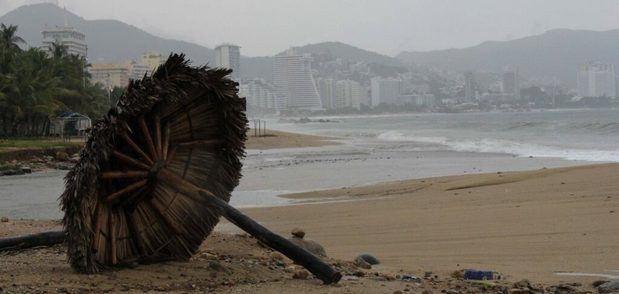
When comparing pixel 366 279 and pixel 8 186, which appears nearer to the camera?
pixel 366 279

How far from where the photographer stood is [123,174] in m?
6.76

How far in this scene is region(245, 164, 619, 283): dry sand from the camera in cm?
856

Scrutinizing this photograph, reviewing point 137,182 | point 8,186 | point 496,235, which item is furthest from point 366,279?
point 8,186

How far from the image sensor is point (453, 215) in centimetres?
1291

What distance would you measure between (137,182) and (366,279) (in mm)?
2468

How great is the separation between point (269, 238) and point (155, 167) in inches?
52.7

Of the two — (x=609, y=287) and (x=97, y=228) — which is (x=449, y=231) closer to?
(x=609, y=287)

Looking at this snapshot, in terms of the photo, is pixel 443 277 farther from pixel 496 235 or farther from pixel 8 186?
pixel 8 186

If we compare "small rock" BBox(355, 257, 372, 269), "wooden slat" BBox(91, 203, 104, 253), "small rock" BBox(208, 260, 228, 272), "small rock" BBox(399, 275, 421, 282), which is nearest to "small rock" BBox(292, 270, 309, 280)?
"small rock" BBox(208, 260, 228, 272)

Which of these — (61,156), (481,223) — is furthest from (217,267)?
(61,156)

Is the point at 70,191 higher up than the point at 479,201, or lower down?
higher up

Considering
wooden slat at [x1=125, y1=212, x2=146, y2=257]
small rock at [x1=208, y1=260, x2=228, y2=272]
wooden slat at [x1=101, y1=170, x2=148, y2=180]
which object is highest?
wooden slat at [x1=101, y1=170, x2=148, y2=180]

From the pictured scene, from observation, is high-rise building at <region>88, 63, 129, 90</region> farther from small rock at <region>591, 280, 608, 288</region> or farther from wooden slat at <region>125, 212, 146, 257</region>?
small rock at <region>591, 280, 608, 288</region>

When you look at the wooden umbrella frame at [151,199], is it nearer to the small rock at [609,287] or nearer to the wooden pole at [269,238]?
the wooden pole at [269,238]
